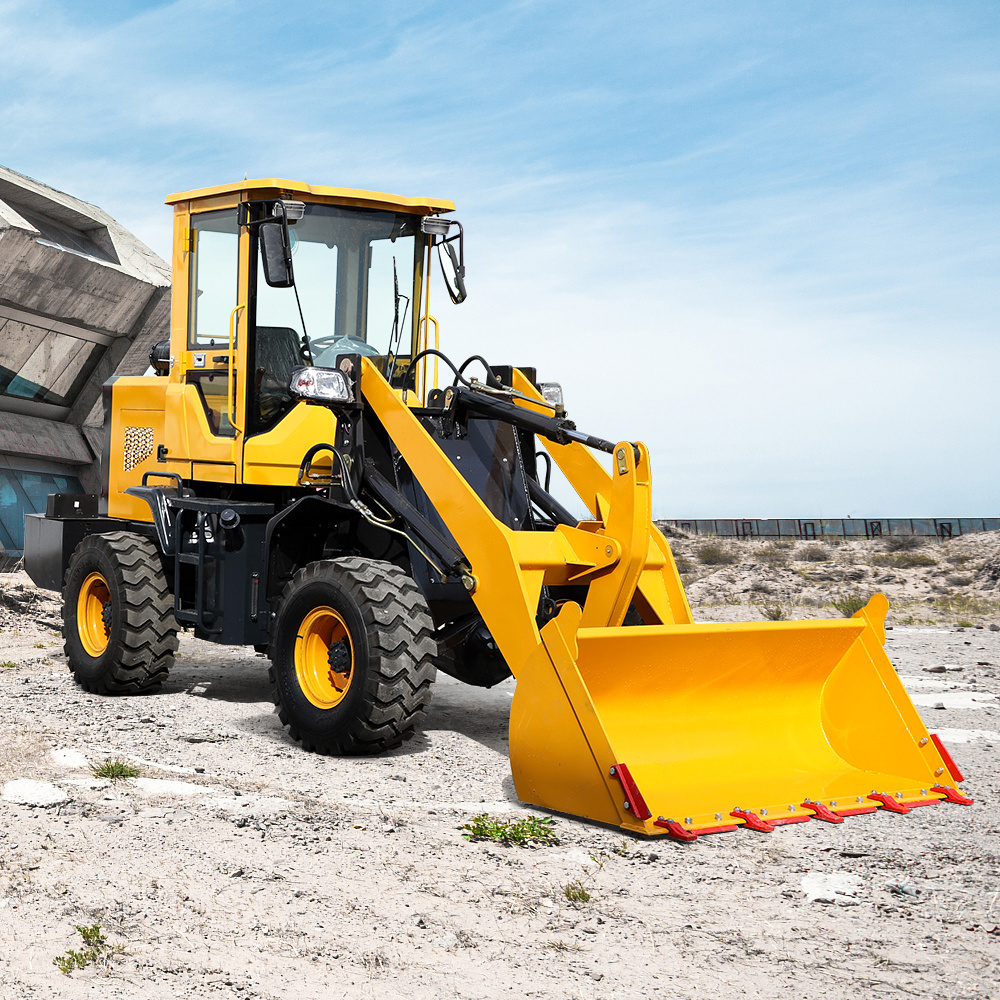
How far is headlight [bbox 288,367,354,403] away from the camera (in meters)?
6.88

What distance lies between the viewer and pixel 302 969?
3502 millimetres

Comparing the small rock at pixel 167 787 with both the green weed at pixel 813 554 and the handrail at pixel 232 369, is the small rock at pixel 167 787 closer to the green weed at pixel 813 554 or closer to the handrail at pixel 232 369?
the handrail at pixel 232 369

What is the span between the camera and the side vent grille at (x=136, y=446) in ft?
29.3

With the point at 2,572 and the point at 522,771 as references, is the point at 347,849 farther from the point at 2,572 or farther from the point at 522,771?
the point at 2,572

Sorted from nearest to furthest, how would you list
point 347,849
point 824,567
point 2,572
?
point 347,849, point 2,572, point 824,567

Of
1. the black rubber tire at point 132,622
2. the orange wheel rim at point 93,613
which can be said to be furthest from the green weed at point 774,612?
the orange wheel rim at point 93,613

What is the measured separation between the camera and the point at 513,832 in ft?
16.2

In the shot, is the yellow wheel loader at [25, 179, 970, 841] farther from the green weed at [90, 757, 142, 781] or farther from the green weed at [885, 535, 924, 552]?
the green weed at [885, 535, 924, 552]

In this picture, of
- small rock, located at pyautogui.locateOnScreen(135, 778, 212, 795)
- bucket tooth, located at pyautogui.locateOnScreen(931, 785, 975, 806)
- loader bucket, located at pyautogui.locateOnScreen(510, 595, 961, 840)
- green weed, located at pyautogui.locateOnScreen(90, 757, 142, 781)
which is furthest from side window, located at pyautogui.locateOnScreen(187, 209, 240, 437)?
bucket tooth, located at pyautogui.locateOnScreen(931, 785, 975, 806)

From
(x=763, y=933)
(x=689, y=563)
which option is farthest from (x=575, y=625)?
(x=689, y=563)

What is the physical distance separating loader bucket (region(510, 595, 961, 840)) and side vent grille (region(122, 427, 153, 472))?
182 inches

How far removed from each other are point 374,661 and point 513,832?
1481 mm

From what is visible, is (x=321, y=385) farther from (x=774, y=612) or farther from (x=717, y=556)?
(x=717, y=556)

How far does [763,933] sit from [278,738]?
3890 mm
